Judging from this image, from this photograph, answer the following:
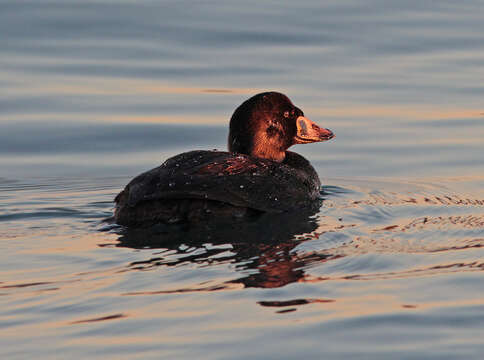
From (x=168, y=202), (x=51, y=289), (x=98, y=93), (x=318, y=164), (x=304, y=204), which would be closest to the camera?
(x=51, y=289)

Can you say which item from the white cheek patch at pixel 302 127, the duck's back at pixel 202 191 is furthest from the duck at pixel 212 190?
the white cheek patch at pixel 302 127

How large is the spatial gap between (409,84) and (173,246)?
543 centimetres

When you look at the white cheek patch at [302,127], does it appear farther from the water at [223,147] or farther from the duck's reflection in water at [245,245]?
the duck's reflection in water at [245,245]

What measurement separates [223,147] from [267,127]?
1.28 m

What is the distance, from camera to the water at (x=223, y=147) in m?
4.84

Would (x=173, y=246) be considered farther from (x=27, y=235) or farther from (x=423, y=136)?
(x=423, y=136)

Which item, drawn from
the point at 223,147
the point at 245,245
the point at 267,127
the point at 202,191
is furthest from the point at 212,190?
the point at 223,147

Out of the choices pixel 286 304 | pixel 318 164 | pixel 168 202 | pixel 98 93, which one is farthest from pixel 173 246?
pixel 98 93

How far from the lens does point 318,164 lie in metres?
9.45

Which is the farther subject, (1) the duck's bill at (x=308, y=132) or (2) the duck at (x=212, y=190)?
(1) the duck's bill at (x=308, y=132)

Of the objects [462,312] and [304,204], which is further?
[304,204]

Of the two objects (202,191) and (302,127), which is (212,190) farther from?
(302,127)

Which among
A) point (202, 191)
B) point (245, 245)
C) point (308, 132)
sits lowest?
point (245, 245)

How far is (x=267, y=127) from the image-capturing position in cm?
845
